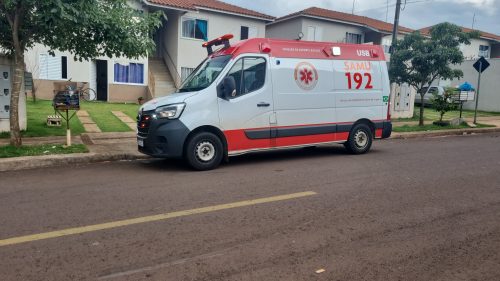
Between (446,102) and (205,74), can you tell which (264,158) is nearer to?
(205,74)

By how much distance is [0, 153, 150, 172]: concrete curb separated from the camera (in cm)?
806

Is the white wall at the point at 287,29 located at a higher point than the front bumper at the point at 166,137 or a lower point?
higher

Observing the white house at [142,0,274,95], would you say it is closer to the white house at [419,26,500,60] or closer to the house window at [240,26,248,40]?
the house window at [240,26,248,40]

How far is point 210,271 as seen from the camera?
12.4 feet

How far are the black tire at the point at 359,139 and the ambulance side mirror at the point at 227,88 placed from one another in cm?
327

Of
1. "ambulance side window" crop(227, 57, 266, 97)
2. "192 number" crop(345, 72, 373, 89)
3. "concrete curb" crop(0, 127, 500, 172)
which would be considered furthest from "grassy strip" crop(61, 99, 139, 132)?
"192 number" crop(345, 72, 373, 89)

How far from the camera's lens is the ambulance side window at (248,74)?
838 centimetres

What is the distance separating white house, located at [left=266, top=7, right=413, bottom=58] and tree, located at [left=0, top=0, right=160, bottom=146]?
21484mm

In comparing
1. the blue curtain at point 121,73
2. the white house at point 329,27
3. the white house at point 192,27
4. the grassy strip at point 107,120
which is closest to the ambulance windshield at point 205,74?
the grassy strip at point 107,120

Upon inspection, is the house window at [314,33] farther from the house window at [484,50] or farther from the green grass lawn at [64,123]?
the house window at [484,50]

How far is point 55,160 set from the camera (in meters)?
8.41

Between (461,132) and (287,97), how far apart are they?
998 cm

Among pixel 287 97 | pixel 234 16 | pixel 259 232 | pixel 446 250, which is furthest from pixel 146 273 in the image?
pixel 234 16

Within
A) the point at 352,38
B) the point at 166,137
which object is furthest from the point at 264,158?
the point at 352,38
